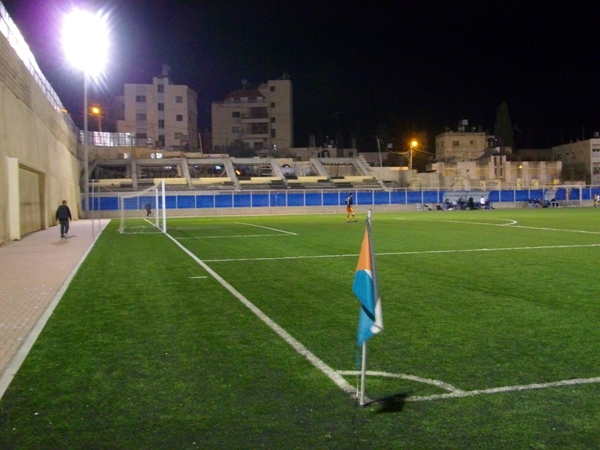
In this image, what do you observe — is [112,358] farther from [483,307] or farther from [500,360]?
[483,307]

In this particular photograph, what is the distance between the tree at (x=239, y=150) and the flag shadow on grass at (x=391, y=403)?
77.1 metres

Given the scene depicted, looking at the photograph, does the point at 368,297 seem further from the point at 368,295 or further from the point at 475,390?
the point at 475,390

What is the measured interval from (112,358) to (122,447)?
243 cm

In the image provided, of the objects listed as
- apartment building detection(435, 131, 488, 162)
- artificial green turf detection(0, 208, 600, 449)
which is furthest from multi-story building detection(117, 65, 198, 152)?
artificial green turf detection(0, 208, 600, 449)

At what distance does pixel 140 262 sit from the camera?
623 inches

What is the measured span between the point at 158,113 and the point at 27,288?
76328 millimetres

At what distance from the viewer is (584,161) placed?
3145 inches

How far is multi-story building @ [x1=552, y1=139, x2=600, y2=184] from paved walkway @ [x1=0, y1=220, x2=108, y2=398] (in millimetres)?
70347

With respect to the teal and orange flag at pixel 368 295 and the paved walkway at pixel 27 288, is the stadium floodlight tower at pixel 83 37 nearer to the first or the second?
the paved walkway at pixel 27 288

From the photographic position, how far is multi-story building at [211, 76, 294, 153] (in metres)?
88.3

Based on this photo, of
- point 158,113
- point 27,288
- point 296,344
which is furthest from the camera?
point 158,113

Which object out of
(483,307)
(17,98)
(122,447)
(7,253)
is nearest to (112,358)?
(122,447)

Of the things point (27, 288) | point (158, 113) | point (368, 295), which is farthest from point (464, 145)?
point (368, 295)

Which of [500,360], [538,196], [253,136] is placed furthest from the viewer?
[253,136]
